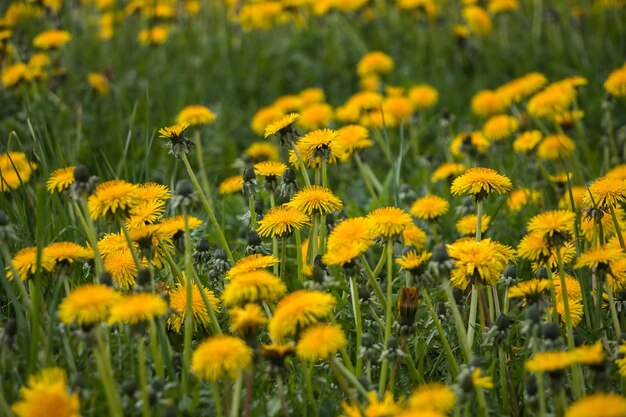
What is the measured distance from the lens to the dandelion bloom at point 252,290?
1916mm

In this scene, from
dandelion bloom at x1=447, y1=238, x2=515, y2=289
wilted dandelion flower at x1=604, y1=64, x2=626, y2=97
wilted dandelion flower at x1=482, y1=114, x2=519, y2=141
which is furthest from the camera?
wilted dandelion flower at x1=482, y1=114, x2=519, y2=141

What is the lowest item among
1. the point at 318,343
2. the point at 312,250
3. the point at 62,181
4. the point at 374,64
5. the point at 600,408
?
the point at 600,408

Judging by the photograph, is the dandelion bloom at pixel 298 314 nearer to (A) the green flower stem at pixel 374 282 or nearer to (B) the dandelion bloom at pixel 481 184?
(A) the green flower stem at pixel 374 282

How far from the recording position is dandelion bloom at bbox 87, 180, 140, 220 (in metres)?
2.05

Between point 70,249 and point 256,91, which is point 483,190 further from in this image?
point 256,91

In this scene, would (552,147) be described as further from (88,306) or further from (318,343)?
(88,306)

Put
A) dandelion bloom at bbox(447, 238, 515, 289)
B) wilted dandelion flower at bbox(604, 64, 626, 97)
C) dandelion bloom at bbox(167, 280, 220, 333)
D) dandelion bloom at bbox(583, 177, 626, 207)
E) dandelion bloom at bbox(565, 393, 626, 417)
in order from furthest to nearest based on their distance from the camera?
1. wilted dandelion flower at bbox(604, 64, 626, 97)
2. dandelion bloom at bbox(583, 177, 626, 207)
3. dandelion bloom at bbox(167, 280, 220, 333)
4. dandelion bloom at bbox(447, 238, 515, 289)
5. dandelion bloom at bbox(565, 393, 626, 417)

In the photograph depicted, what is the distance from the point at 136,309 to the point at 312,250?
81 centimetres

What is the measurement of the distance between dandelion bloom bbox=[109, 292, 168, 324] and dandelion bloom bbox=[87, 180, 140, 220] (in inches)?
11.3

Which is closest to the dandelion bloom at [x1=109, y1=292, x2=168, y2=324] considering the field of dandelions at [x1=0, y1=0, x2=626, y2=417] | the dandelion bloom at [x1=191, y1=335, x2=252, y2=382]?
the field of dandelions at [x1=0, y1=0, x2=626, y2=417]

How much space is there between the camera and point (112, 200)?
2051mm

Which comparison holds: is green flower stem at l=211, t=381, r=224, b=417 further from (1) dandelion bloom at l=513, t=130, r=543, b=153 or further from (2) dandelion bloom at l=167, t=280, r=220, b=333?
(1) dandelion bloom at l=513, t=130, r=543, b=153

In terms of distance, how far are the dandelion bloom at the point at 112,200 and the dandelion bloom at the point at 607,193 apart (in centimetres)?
130

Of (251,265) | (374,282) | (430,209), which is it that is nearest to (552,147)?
(430,209)
